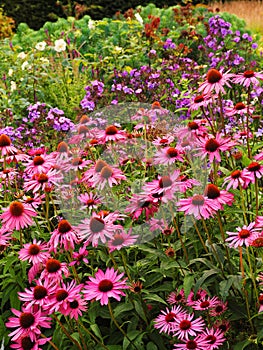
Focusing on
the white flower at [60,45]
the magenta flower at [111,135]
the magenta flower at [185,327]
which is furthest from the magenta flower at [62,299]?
the white flower at [60,45]

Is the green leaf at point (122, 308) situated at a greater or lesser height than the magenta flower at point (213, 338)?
lesser

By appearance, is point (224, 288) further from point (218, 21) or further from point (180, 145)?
point (218, 21)

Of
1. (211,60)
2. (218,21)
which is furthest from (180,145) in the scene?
(218,21)

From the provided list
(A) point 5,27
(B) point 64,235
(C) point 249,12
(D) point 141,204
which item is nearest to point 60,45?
(D) point 141,204

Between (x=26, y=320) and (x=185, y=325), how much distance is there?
53 centimetres

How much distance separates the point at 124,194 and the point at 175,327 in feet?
2.93

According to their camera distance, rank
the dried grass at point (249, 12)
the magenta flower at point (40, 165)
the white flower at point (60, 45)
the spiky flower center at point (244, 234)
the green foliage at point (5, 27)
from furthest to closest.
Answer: the green foliage at point (5, 27) → the dried grass at point (249, 12) → the white flower at point (60, 45) → the magenta flower at point (40, 165) → the spiky flower center at point (244, 234)

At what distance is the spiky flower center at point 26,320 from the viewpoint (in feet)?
6.05

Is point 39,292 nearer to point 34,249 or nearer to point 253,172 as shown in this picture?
point 34,249

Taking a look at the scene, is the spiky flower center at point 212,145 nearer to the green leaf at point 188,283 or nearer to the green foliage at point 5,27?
the green leaf at point 188,283

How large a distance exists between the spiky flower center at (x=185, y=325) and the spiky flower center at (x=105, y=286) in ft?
1.00

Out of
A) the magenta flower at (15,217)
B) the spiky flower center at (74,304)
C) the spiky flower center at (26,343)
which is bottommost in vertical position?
the spiky flower center at (26,343)

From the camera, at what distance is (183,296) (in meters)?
2.15

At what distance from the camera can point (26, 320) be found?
6.05 feet
